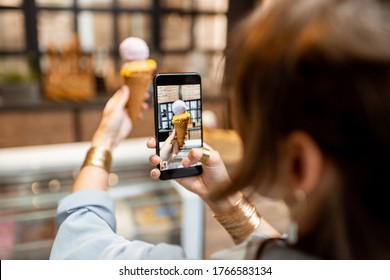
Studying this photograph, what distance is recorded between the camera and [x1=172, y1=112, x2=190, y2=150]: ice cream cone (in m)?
0.48

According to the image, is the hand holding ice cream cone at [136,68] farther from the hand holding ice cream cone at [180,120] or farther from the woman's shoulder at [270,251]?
the woman's shoulder at [270,251]

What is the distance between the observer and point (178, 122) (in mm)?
479

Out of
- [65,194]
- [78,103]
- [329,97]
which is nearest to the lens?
[329,97]

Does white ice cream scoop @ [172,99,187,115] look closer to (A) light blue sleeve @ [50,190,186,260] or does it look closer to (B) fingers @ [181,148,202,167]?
(B) fingers @ [181,148,202,167]

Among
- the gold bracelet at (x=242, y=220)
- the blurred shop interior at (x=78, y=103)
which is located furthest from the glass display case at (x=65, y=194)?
the gold bracelet at (x=242, y=220)

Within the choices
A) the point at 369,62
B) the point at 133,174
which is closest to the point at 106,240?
the point at 369,62

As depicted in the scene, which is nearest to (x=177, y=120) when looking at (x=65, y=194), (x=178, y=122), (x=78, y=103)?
(x=178, y=122)

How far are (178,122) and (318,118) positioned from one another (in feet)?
0.65

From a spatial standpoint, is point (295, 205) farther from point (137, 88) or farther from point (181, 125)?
point (137, 88)

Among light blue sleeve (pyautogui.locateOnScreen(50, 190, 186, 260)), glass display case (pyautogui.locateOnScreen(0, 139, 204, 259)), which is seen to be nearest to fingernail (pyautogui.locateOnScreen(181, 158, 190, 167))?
light blue sleeve (pyautogui.locateOnScreen(50, 190, 186, 260))

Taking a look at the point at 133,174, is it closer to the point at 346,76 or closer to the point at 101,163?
the point at 101,163

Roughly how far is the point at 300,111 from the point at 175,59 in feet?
6.29

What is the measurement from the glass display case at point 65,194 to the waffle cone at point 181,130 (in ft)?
1.27

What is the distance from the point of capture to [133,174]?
966 mm
